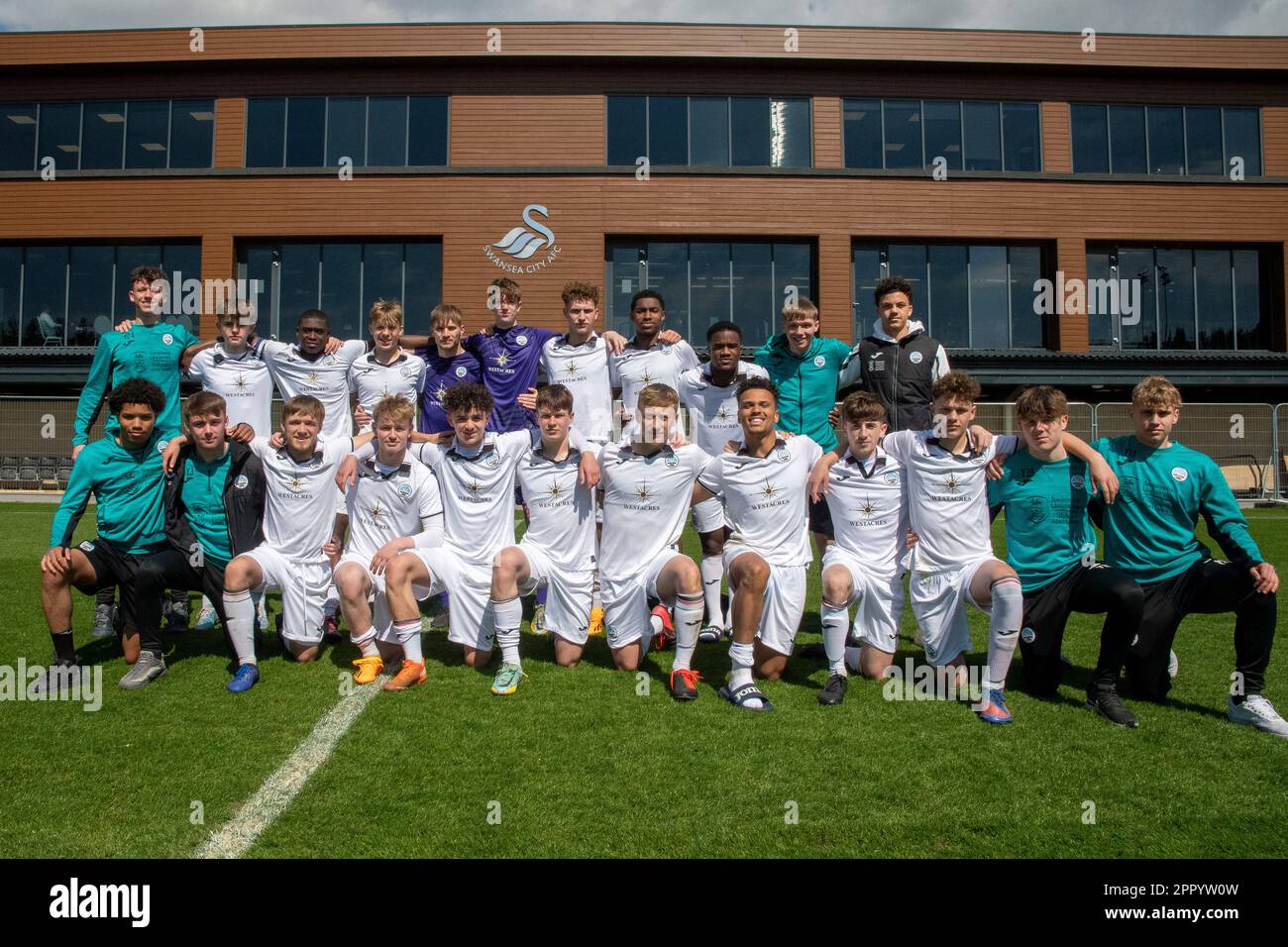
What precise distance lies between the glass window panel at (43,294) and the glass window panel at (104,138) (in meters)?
2.43

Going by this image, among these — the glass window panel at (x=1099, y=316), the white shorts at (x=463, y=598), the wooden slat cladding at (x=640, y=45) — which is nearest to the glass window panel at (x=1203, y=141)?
the wooden slat cladding at (x=640, y=45)

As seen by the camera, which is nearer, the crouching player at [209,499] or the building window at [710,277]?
the crouching player at [209,499]

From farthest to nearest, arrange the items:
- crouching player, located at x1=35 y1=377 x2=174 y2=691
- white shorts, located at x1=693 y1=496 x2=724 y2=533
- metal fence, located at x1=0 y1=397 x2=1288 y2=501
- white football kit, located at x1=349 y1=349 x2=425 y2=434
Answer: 1. metal fence, located at x1=0 y1=397 x2=1288 y2=501
2. white football kit, located at x1=349 y1=349 x2=425 y2=434
3. white shorts, located at x1=693 y1=496 x2=724 y2=533
4. crouching player, located at x1=35 y1=377 x2=174 y2=691

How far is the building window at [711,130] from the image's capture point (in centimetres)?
2122

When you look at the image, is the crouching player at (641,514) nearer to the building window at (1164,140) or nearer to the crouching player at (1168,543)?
the crouching player at (1168,543)

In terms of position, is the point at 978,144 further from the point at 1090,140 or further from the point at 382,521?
the point at 382,521

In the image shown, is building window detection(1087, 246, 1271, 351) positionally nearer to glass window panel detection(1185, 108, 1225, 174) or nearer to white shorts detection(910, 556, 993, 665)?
glass window panel detection(1185, 108, 1225, 174)

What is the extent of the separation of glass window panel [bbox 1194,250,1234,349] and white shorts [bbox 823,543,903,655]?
22011mm

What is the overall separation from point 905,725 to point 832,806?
102 cm

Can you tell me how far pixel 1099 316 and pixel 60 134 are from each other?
27.2m

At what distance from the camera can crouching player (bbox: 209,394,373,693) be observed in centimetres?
500

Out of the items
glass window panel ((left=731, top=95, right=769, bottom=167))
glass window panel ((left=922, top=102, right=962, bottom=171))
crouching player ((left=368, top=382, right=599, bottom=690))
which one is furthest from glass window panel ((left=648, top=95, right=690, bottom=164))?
crouching player ((left=368, top=382, right=599, bottom=690))

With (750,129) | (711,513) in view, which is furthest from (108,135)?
(711,513)
